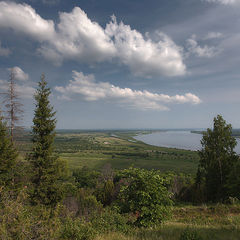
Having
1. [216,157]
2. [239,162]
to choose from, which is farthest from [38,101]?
[239,162]

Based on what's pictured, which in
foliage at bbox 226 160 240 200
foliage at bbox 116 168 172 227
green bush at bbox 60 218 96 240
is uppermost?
foliage at bbox 116 168 172 227

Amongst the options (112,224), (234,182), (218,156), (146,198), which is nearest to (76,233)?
(112,224)

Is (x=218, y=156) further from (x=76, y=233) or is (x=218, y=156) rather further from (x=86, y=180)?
(x=86, y=180)

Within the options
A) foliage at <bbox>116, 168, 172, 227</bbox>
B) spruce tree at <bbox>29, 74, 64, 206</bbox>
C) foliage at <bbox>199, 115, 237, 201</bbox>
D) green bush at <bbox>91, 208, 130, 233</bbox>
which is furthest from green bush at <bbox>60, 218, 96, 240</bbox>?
foliage at <bbox>199, 115, 237, 201</bbox>

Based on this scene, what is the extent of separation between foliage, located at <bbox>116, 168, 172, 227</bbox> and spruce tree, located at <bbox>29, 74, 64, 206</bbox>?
12.2m

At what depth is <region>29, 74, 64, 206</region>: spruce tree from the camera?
53.7 ft

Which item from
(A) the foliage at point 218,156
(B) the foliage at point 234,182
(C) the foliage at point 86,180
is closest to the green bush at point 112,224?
(B) the foliage at point 234,182

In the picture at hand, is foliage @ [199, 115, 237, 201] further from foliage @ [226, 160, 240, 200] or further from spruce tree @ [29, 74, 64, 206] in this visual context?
spruce tree @ [29, 74, 64, 206]

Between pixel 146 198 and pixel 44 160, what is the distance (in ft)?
45.2

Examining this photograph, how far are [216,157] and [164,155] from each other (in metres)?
92.9

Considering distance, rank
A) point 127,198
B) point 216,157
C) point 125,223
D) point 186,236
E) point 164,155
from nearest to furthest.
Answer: point 186,236, point 127,198, point 125,223, point 216,157, point 164,155

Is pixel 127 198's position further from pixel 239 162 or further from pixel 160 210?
pixel 239 162

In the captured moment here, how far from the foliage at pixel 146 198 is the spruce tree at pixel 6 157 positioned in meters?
14.3

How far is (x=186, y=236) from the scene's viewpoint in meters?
5.61
